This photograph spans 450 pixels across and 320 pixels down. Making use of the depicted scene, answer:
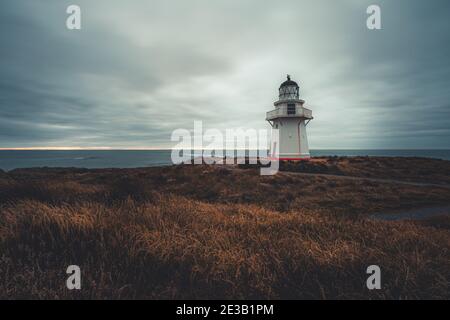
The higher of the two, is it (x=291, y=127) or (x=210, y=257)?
(x=291, y=127)

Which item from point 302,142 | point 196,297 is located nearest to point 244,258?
point 196,297

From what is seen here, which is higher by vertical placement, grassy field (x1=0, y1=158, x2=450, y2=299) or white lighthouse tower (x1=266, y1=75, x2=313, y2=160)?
white lighthouse tower (x1=266, y1=75, x2=313, y2=160)

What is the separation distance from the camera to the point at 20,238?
3.55 m

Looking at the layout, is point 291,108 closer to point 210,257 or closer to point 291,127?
point 291,127

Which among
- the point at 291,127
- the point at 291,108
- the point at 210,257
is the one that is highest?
the point at 291,108

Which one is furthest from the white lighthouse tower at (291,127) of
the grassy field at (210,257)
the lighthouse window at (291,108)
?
the grassy field at (210,257)

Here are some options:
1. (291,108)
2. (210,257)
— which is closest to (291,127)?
(291,108)

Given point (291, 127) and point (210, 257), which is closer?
point (210, 257)

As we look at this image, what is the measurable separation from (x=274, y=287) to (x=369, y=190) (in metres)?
12.9

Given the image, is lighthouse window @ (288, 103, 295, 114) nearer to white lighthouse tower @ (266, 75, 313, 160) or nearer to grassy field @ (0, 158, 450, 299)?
white lighthouse tower @ (266, 75, 313, 160)

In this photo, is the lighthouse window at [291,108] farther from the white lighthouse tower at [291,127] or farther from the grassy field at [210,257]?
the grassy field at [210,257]

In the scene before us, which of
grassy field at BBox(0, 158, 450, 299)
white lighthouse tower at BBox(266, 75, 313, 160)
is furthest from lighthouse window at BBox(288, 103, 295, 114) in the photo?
grassy field at BBox(0, 158, 450, 299)

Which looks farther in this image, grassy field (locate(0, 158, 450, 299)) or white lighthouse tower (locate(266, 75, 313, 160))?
white lighthouse tower (locate(266, 75, 313, 160))

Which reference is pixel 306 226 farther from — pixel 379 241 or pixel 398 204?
pixel 398 204
